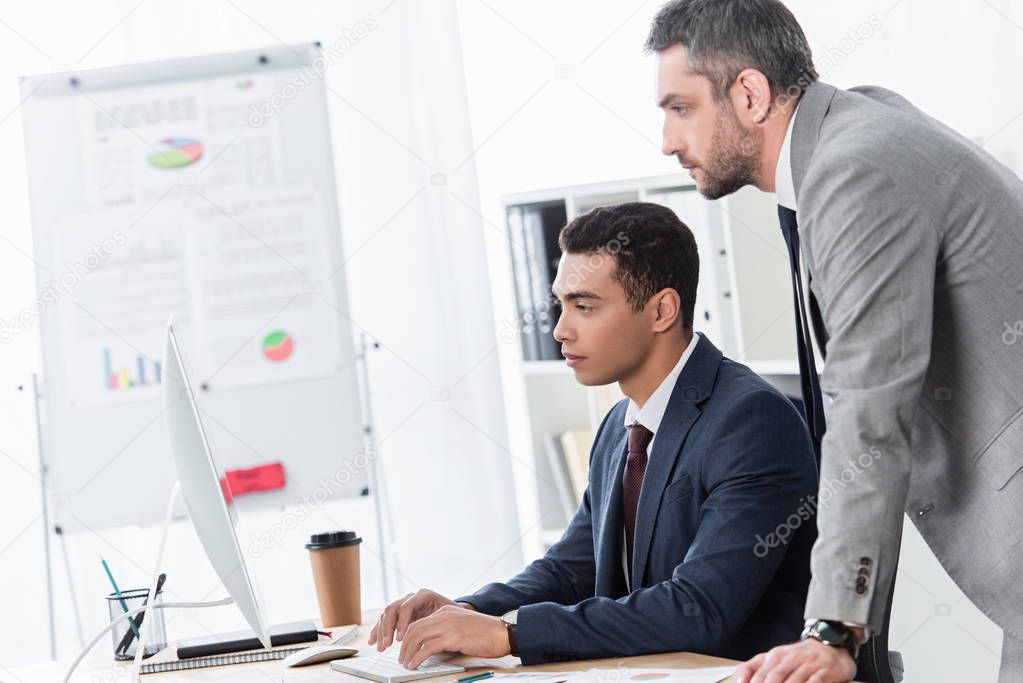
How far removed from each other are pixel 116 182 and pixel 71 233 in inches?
7.3

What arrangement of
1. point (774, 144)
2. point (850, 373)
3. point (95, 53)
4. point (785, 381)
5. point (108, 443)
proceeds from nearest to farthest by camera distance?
point (850, 373) → point (774, 144) → point (785, 381) → point (108, 443) → point (95, 53)

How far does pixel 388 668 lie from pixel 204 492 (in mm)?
315

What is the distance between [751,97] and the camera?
1.26 meters

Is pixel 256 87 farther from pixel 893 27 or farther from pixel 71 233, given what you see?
pixel 893 27

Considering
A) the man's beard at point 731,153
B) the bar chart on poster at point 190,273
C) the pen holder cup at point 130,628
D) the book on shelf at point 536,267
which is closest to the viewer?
the man's beard at point 731,153

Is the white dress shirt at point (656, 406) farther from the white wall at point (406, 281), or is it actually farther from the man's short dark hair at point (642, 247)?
the white wall at point (406, 281)

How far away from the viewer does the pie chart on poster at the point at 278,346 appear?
2979 millimetres

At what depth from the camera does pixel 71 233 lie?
115 inches

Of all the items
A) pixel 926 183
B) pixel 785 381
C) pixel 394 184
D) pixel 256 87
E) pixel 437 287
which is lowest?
pixel 785 381

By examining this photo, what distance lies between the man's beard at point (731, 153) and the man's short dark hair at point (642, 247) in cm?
36

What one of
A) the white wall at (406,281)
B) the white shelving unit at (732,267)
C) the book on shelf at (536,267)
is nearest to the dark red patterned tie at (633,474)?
the white shelving unit at (732,267)

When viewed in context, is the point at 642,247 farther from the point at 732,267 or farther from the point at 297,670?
the point at 732,267

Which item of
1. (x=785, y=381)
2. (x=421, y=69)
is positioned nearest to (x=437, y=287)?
(x=421, y=69)

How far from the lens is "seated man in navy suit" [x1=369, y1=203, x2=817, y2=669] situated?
1310 mm
